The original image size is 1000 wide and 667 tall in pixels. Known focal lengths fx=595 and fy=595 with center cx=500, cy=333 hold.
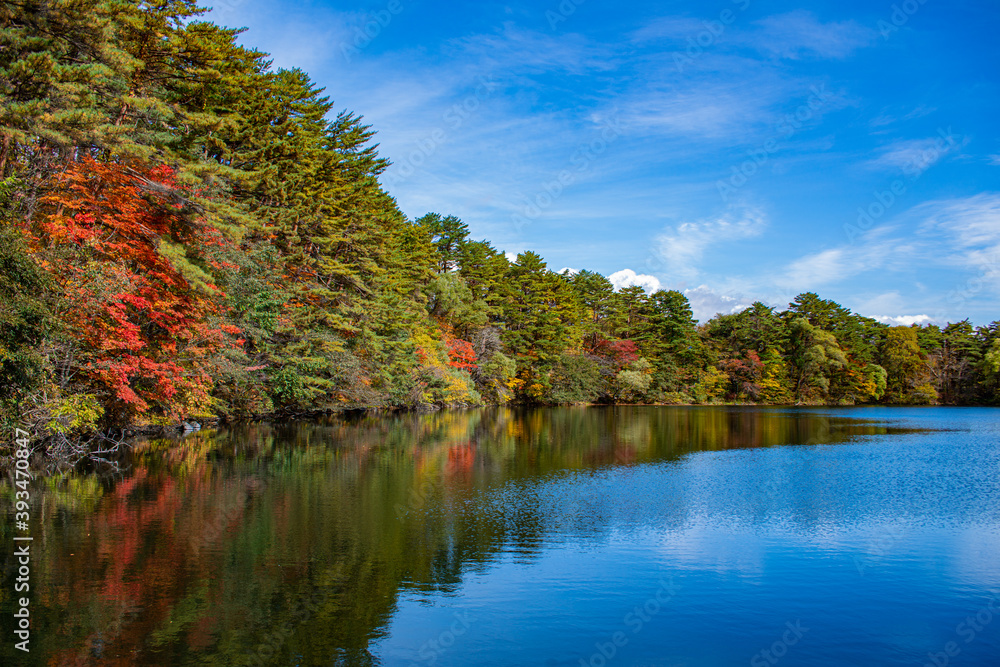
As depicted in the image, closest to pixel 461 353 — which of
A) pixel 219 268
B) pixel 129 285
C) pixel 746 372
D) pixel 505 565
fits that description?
pixel 219 268

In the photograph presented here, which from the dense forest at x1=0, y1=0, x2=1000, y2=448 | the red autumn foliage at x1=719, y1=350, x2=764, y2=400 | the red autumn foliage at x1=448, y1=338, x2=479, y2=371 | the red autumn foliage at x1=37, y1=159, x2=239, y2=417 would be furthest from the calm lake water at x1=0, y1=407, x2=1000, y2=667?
the red autumn foliage at x1=719, y1=350, x2=764, y2=400

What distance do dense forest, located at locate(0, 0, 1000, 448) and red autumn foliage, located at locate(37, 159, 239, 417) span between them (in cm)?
7

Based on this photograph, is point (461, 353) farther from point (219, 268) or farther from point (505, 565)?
point (505, 565)

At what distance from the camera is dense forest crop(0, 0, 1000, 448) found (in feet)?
46.8

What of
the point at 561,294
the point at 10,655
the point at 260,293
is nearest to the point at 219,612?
the point at 10,655

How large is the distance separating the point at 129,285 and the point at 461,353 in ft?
115

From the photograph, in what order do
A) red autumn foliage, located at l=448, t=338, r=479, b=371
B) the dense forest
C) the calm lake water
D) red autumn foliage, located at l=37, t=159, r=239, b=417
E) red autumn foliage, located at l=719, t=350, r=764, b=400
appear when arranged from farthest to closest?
red autumn foliage, located at l=719, t=350, r=764, b=400 → red autumn foliage, located at l=448, t=338, r=479, b=371 → red autumn foliage, located at l=37, t=159, r=239, b=417 → the dense forest → the calm lake water

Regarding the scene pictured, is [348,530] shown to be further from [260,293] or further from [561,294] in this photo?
[561,294]

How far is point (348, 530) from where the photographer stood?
11.3 metres

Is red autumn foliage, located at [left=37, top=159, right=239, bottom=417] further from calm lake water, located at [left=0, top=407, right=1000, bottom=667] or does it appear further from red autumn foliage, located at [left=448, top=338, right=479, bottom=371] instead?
red autumn foliage, located at [left=448, top=338, right=479, bottom=371]

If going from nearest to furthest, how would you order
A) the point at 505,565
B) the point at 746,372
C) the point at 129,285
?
the point at 505,565, the point at 129,285, the point at 746,372

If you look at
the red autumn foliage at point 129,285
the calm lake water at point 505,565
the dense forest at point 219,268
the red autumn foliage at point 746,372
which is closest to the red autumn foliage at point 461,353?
the dense forest at point 219,268

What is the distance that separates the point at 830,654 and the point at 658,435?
24471mm

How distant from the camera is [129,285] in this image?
15.7 metres
